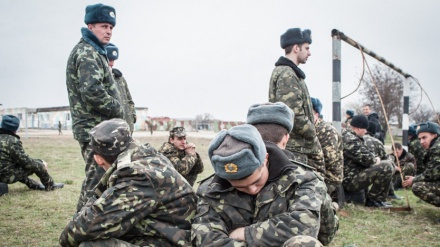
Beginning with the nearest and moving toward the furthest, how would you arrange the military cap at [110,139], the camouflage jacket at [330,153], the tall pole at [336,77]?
the military cap at [110,139]
the camouflage jacket at [330,153]
the tall pole at [336,77]

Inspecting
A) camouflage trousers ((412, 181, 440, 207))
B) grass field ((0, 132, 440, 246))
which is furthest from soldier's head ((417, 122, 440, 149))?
grass field ((0, 132, 440, 246))

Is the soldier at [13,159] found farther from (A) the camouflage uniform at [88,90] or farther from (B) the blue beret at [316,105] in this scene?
(B) the blue beret at [316,105]

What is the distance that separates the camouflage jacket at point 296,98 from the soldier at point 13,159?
171 inches

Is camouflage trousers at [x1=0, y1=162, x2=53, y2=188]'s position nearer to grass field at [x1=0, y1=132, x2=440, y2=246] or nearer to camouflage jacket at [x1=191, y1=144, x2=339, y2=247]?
grass field at [x1=0, y1=132, x2=440, y2=246]

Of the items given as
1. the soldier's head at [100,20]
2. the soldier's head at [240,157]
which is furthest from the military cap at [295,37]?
the soldier's head at [240,157]

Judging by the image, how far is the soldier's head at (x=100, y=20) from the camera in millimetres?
4336

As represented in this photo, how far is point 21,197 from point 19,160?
0.71 meters

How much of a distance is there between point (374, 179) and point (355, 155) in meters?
0.47

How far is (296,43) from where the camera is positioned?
197 inches

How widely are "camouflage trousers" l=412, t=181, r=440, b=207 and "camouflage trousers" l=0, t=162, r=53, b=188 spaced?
228 inches

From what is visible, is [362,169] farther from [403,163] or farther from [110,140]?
[110,140]

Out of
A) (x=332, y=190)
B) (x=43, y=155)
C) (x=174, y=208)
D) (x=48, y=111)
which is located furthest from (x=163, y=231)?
(x=48, y=111)

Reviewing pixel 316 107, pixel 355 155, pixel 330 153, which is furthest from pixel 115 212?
pixel 355 155

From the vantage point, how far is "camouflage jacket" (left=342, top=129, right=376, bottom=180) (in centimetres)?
651
